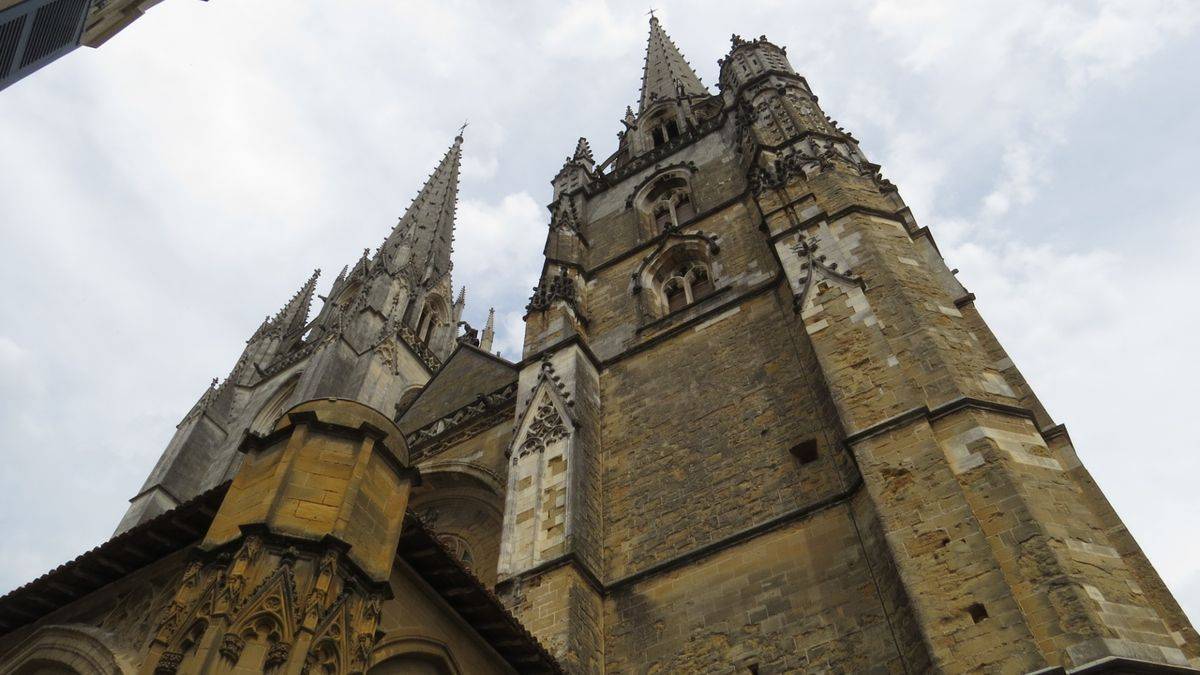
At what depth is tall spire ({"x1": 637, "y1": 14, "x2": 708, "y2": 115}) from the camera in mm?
26594

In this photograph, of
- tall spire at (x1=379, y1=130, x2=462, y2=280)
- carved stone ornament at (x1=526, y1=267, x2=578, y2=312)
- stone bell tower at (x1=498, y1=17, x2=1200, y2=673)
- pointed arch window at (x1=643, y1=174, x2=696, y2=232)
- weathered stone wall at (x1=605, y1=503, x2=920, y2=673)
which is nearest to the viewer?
stone bell tower at (x1=498, y1=17, x2=1200, y2=673)

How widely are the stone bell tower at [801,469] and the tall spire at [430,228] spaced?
19.3m

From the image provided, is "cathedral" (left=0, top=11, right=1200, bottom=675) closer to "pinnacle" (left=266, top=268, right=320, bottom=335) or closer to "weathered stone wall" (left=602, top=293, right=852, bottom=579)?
"weathered stone wall" (left=602, top=293, right=852, bottom=579)

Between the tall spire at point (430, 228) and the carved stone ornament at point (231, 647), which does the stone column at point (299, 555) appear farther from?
the tall spire at point (430, 228)

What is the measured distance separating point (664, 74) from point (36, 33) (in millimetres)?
22880

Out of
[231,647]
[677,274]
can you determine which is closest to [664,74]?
[677,274]

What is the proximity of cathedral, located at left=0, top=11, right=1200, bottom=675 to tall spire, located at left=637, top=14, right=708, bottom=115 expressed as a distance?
9.71 metres

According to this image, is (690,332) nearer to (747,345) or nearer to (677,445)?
(747,345)

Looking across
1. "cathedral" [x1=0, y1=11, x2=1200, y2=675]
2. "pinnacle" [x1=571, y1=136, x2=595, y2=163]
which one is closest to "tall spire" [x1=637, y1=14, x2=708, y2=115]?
"pinnacle" [x1=571, y1=136, x2=595, y2=163]

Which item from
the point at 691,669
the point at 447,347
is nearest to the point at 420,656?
the point at 691,669

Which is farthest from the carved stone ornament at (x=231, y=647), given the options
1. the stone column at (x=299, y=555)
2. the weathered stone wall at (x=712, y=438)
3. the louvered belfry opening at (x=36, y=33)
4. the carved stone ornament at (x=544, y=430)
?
the carved stone ornament at (x=544, y=430)

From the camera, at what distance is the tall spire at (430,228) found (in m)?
34.2

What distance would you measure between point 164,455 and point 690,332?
18644 millimetres

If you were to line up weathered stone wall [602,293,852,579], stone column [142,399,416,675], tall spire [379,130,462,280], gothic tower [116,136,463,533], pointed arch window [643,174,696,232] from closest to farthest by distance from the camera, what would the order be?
stone column [142,399,416,675], weathered stone wall [602,293,852,579], pointed arch window [643,174,696,232], gothic tower [116,136,463,533], tall spire [379,130,462,280]
